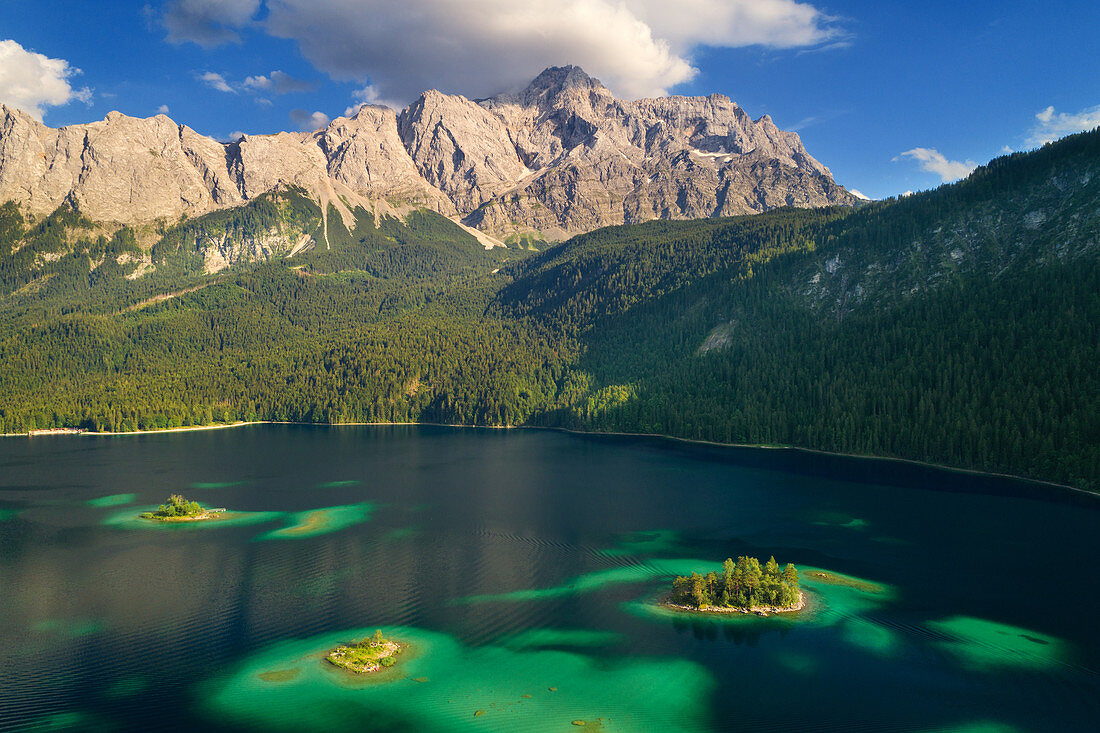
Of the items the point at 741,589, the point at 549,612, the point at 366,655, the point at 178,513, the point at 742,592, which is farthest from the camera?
the point at 178,513

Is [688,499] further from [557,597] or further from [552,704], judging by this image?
[552,704]

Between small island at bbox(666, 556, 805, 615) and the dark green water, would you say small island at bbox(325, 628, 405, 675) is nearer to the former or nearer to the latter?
the dark green water

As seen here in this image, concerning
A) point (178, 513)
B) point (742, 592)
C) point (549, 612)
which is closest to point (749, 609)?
point (742, 592)

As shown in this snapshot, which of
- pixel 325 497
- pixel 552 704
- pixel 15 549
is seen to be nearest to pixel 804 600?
pixel 552 704

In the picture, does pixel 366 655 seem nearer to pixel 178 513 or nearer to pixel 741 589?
pixel 741 589

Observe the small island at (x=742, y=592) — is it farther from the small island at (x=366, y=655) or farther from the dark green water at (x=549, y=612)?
the small island at (x=366, y=655)

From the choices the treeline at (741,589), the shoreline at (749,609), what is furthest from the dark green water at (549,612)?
the treeline at (741,589)

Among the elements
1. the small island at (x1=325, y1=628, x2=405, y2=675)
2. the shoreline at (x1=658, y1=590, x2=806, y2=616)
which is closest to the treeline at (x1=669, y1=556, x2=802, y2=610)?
the shoreline at (x1=658, y1=590, x2=806, y2=616)
